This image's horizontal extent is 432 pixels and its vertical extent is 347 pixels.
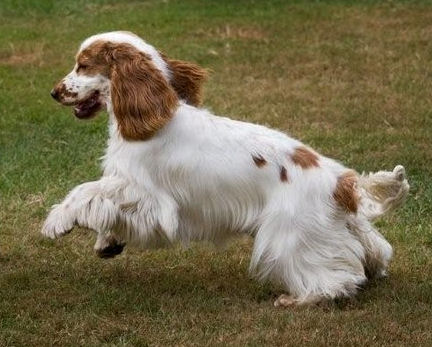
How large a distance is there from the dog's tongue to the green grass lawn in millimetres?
974

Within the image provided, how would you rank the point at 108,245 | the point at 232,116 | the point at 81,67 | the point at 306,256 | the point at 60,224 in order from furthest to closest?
1. the point at 232,116
2. the point at 108,245
3. the point at 81,67
4. the point at 60,224
5. the point at 306,256

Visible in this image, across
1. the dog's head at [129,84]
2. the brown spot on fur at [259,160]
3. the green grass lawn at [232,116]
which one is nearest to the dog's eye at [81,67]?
the dog's head at [129,84]

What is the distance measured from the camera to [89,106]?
6.16 metres

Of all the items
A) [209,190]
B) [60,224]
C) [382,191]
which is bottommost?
[60,224]

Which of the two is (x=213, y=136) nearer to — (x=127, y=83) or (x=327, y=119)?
(x=127, y=83)

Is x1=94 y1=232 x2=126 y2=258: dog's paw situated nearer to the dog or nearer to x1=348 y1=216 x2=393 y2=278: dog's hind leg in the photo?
the dog

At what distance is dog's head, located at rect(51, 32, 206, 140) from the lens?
5.88 meters

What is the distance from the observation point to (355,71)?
491 inches

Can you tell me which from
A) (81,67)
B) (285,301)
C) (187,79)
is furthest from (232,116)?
(285,301)

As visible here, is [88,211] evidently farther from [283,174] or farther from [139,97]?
[283,174]

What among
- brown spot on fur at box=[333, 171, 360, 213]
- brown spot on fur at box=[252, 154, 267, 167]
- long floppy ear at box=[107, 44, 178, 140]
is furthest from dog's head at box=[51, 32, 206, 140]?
brown spot on fur at box=[333, 171, 360, 213]

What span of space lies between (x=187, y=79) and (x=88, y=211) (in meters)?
0.94

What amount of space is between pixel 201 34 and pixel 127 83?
8.79 m

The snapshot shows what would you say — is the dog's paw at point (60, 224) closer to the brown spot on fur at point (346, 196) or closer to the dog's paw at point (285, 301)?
the dog's paw at point (285, 301)
